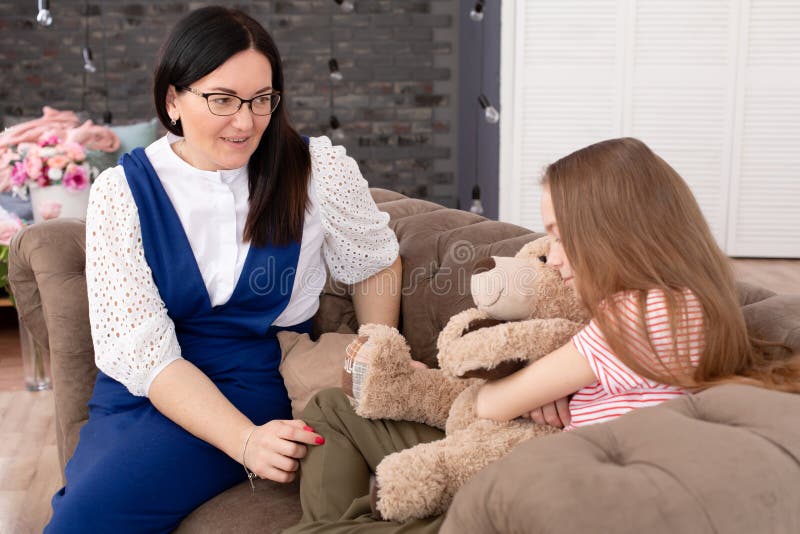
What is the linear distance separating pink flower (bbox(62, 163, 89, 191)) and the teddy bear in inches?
73.1

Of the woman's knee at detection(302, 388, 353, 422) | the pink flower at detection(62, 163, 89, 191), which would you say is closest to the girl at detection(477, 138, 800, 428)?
the woman's knee at detection(302, 388, 353, 422)

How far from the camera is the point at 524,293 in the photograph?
1.20 m

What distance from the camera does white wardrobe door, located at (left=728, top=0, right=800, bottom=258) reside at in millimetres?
4996

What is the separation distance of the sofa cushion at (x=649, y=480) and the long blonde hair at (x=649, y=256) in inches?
6.5

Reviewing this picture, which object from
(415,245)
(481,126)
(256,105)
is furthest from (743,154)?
(256,105)

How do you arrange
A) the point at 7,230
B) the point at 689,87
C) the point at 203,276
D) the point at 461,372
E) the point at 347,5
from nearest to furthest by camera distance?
the point at 461,372, the point at 203,276, the point at 7,230, the point at 689,87, the point at 347,5

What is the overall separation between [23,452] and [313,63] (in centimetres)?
366

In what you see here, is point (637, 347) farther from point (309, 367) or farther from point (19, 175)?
point (19, 175)

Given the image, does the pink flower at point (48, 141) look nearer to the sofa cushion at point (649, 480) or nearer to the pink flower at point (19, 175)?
the pink flower at point (19, 175)

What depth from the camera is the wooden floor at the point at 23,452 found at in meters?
2.03

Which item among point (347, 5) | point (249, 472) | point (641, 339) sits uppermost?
point (347, 5)

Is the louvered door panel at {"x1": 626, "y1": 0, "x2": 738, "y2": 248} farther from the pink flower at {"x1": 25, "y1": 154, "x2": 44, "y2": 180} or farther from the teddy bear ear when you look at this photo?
the teddy bear ear

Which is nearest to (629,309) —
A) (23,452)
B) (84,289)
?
(84,289)

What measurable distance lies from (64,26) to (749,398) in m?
5.52
